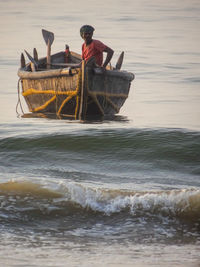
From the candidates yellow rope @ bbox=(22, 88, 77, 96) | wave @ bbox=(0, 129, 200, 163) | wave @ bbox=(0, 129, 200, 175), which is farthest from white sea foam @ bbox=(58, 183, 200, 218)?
yellow rope @ bbox=(22, 88, 77, 96)

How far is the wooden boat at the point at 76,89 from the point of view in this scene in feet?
48.9

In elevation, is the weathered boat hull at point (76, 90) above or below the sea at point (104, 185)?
above

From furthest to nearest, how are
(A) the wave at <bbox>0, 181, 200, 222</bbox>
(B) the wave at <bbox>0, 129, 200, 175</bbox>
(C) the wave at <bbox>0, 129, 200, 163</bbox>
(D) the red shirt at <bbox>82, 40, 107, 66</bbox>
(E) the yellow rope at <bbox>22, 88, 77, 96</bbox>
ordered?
(E) the yellow rope at <bbox>22, 88, 77, 96</bbox>, (D) the red shirt at <bbox>82, 40, 107, 66</bbox>, (C) the wave at <bbox>0, 129, 200, 163</bbox>, (B) the wave at <bbox>0, 129, 200, 175</bbox>, (A) the wave at <bbox>0, 181, 200, 222</bbox>

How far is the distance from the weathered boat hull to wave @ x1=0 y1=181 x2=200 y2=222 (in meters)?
7.85

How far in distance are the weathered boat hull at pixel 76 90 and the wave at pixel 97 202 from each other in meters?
7.85

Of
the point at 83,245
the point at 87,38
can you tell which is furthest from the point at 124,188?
the point at 87,38

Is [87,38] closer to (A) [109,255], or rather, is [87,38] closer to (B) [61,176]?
(B) [61,176]

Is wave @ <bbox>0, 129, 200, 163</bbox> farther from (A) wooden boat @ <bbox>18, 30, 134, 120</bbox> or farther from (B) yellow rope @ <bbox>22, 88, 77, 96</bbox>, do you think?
(B) yellow rope @ <bbox>22, 88, 77, 96</bbox>

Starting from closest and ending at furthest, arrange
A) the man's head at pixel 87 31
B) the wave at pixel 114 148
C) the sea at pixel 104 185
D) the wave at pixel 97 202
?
the sea at pixel 104 185, the wave at pixel 97 202, the wave at pixel 114 148, the man's head at pixel 87 31

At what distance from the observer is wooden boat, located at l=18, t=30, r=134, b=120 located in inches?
587

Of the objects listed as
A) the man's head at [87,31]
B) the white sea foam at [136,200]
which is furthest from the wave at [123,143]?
the white sea foam at [136,200]

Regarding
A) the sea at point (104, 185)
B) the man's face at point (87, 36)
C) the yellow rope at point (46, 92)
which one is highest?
the man's face at point (87, 36)

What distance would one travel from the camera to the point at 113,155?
34.9ft

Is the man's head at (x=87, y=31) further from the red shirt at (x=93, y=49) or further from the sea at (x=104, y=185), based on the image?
the sea at (x=104, y=185)
